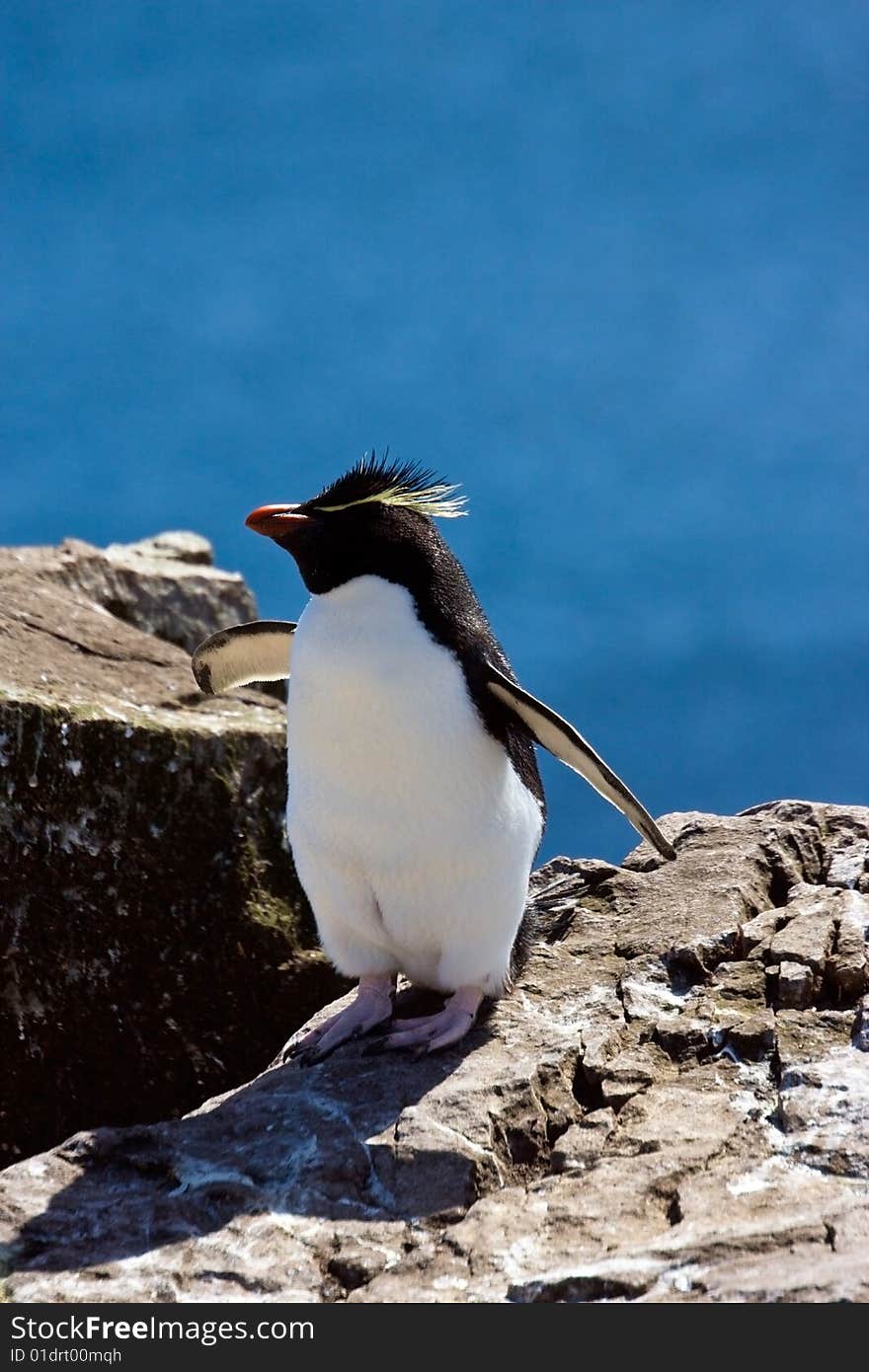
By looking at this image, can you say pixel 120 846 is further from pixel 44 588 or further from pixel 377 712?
pixel 44 588

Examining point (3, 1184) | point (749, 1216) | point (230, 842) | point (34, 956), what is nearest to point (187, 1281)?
point (3, 1184)

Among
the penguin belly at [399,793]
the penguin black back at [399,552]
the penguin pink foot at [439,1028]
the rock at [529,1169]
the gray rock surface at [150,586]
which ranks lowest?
the rock at [529,1169]

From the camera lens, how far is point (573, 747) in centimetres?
399

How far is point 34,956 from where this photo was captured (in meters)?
4.54

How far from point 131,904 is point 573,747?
5.07 feet

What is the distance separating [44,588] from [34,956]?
1959 mm

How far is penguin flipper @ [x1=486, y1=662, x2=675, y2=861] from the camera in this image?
3.93 meters

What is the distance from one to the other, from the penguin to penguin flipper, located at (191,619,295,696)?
23.7 inches

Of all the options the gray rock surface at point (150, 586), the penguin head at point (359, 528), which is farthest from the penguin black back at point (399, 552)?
the gray rock surface at point (150, 586)

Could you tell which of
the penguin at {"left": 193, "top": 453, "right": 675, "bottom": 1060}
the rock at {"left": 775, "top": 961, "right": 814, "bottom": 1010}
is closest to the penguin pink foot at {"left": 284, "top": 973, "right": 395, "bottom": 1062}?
the penguin at {"left": 193, "top": 453, "right": 675, "bottom": 1060}

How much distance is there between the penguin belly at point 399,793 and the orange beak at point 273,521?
20 centimetres

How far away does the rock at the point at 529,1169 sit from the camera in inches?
112

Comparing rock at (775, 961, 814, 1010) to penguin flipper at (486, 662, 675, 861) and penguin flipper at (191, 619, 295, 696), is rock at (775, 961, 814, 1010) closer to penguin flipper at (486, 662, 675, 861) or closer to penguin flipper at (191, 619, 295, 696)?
penguin flipper at (486, 662, 675, 861)

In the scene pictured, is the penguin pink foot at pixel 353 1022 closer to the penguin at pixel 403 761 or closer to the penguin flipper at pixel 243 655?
the penguin at pixel 403 761
